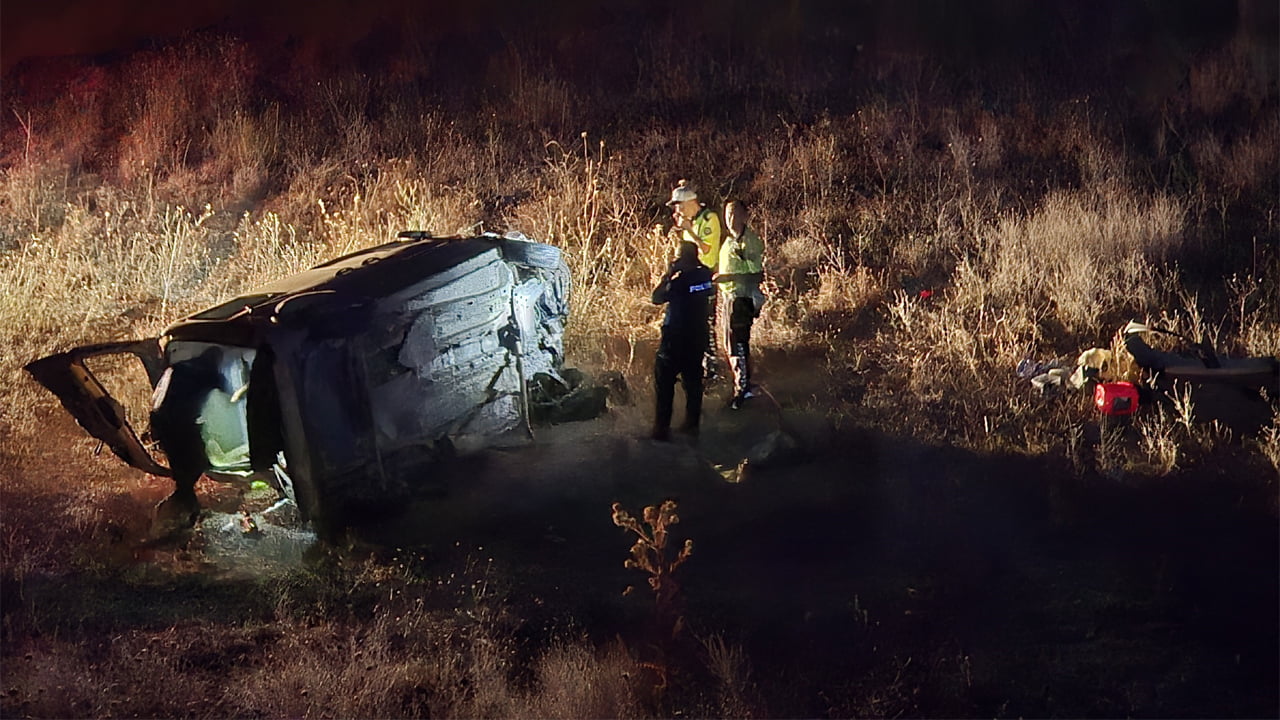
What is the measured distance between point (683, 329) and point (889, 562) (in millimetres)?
2005

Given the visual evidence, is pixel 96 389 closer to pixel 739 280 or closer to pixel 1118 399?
pixel 739 280

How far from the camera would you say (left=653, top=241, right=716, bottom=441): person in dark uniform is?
22.7 feet

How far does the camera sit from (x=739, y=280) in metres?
7.54

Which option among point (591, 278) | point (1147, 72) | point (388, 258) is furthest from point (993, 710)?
point (1147, 72)

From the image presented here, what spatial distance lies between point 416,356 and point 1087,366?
4619 millimetres

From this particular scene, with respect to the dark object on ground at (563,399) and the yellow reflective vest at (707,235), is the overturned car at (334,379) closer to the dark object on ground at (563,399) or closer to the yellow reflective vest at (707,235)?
the dark object on ground at (563,399)

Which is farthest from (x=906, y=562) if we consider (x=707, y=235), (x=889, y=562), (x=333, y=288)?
(x=333, y=288)

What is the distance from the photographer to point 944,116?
1405 centimetres

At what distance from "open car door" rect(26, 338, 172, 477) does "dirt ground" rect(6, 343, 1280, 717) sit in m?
0.61

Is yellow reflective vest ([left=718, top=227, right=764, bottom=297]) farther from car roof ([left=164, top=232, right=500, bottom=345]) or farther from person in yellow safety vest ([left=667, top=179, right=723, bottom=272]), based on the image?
car roof ([left=164, top=232, right=500, bottom=345])

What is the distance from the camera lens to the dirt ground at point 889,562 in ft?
15.4

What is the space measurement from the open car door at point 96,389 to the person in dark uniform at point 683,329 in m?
2.80

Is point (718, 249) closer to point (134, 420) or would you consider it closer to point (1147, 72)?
point (134, 420)

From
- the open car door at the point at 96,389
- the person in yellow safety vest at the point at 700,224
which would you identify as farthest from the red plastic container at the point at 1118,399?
the open car door at the point at 96,389
